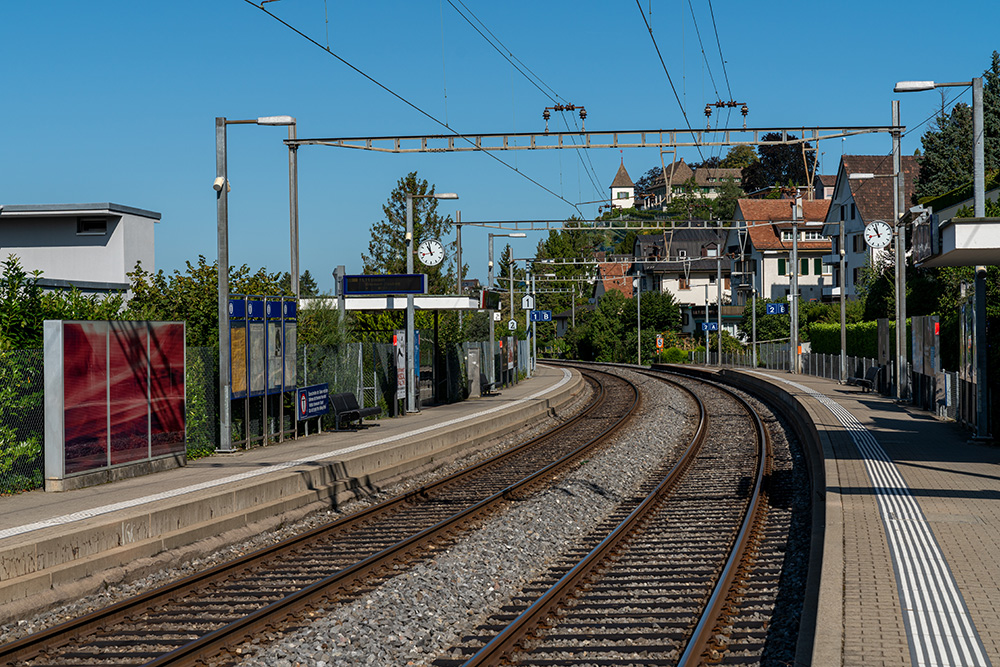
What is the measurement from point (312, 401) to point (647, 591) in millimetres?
13203

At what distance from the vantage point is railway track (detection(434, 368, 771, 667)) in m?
8.33

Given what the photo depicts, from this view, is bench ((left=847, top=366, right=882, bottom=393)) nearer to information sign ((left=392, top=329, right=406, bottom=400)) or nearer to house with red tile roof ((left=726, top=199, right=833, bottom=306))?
information sign ((left=392, top=329, right=406, bottom=400))

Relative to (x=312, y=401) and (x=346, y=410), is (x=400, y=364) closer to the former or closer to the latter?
(x=346, y=410)

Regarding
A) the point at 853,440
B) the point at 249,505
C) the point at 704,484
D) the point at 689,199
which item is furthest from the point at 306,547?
the point at 689,199

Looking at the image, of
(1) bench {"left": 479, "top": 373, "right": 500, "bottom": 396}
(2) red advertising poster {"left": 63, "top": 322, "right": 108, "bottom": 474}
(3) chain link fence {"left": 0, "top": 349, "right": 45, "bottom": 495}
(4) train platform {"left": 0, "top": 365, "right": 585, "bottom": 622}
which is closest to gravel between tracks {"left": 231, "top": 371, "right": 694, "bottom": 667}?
(4) train platform {"left": 0, "top": 365, "right": 585, "bottom": 622}

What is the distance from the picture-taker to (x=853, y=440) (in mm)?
19531

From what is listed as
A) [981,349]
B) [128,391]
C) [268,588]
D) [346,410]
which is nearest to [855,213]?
[346,410]

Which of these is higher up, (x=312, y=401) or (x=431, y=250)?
(x=431, y=250)

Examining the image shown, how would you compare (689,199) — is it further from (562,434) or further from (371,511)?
(371,511)

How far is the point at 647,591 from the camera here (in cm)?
1041

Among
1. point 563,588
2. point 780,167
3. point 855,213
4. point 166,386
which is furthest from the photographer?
point 780,167

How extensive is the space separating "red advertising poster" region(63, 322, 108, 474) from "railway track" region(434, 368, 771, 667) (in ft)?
22.7

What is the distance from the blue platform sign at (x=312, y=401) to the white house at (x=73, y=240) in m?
15.0

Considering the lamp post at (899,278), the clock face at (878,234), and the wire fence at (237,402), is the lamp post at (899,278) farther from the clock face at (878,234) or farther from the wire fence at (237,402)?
the wire fence at (237,402)
